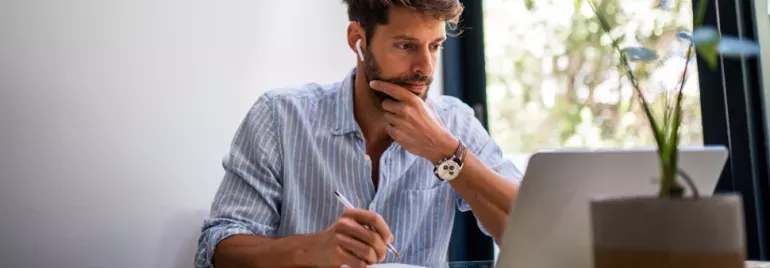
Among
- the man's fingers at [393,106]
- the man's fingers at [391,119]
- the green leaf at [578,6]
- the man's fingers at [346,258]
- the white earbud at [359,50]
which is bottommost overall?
the man's fingers at [346,258]

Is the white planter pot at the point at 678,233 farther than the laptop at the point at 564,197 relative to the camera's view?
No

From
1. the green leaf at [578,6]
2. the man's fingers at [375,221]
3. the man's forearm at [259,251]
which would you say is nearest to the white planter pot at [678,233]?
the man's fingers at [375,221]

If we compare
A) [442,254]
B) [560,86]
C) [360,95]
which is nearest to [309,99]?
[360,95]

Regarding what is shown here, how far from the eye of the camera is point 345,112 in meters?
1.72

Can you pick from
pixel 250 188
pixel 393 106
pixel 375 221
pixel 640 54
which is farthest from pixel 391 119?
pixel 640 54

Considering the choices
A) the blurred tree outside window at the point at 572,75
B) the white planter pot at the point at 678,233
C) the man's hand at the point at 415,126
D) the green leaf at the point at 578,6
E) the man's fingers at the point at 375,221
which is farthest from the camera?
the green leaf at the point at 578,6

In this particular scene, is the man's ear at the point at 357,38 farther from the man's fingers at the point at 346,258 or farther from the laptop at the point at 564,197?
the laptop at the point at 564,197

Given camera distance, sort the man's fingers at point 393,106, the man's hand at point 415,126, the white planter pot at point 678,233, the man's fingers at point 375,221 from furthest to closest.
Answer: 1. the man's fingers at point 393,106
2. the man's hand at point 415,126
3. the man's fingers at point 375,221
4. the white planter pot at point 678,233

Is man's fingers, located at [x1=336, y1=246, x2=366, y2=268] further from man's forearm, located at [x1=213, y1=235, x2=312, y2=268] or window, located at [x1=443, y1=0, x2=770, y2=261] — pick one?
window, located at [x1=443, y1=0, x2=770, y2=261]

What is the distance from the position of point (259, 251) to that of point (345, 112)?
0.53 meters

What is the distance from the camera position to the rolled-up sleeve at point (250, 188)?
56.3 inches

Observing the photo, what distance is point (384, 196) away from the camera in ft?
5.44

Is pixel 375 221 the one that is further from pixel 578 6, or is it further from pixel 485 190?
pixel 578 6

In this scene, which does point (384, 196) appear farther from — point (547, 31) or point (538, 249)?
point (547, 31)
